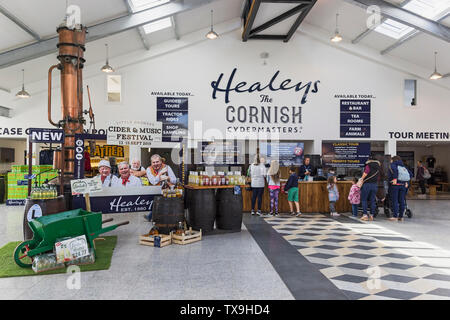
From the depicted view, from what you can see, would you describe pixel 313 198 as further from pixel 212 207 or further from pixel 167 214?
pixel 167 214

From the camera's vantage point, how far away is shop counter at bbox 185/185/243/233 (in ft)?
18.2

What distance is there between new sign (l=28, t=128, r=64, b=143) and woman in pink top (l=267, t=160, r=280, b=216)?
15.4ft

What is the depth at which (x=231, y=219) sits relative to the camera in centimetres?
588

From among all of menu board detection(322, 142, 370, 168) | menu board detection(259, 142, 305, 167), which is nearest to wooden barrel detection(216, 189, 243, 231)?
menu board detection(259, 142, 305, 167)

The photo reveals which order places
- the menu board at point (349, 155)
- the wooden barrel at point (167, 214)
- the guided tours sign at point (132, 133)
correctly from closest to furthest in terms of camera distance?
the wooden barrel at point (167, 214) < the guided tours sign at point (132, 133) < the menu board at point (349, 155)

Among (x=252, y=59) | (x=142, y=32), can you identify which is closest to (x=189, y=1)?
(x=142, y=32)

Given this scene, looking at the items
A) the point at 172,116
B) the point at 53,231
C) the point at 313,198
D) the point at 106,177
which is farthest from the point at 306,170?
the point at 53,231

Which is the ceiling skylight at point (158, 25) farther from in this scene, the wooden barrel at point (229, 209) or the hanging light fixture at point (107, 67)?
the wooden barrel at point (229, 209)

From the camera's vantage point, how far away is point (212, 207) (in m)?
5.62

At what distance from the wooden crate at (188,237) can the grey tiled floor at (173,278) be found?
5.3 inches

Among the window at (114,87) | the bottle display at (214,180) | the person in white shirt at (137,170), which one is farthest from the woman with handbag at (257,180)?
the window at (114,87)

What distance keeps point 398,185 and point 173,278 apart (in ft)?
19.4

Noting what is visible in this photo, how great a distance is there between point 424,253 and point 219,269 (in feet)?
9.79

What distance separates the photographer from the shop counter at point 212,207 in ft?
18.2
